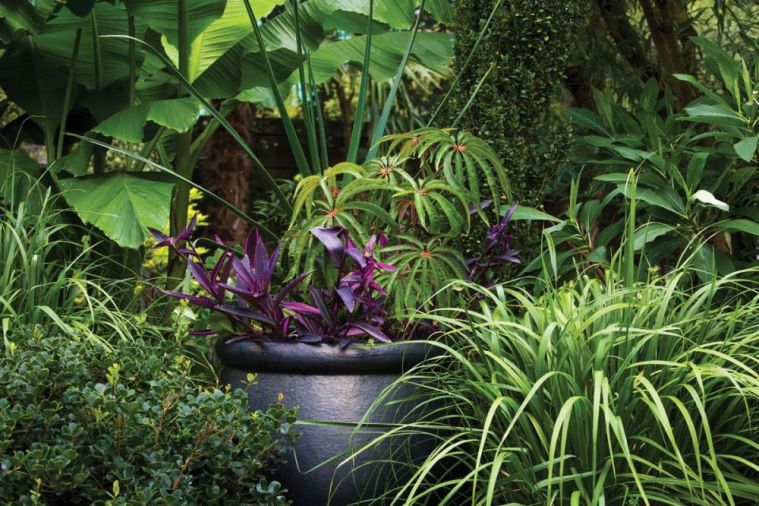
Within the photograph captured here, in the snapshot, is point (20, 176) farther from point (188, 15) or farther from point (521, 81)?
point (521, 81)

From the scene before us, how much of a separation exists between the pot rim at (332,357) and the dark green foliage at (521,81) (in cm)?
102

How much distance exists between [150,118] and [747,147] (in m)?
2.36

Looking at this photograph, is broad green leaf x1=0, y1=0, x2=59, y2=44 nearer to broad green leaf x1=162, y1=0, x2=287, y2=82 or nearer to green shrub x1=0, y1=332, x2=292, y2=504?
broad green leaf x1=162, y1=0, x2=287, y2=82

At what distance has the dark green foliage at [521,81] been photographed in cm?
321

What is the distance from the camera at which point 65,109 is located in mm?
4293

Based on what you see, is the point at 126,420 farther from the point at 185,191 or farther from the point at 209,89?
the point at 209,89

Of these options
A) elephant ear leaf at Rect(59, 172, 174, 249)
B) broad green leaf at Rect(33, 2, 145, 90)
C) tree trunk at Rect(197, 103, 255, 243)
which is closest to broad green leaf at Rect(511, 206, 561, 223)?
elephant ear leaf at Rect(59, 172, 174, 249)

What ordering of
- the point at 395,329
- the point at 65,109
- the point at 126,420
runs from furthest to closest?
the point at 65,109 < the point at 395,329 < the point at 126,420

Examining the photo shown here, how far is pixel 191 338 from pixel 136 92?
7.53 feet

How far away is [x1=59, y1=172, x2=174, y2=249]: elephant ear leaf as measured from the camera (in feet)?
11.8

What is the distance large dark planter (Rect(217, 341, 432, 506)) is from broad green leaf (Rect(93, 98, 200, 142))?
5.34ft

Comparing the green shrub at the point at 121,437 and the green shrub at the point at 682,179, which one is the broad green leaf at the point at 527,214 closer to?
the green shrub at the point at 682,179

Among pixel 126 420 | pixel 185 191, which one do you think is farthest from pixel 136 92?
pixel 126 420

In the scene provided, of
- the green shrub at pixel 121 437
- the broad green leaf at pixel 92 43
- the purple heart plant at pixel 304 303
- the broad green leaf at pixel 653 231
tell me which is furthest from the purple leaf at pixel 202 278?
the broad green leaf at pixel 92 43
